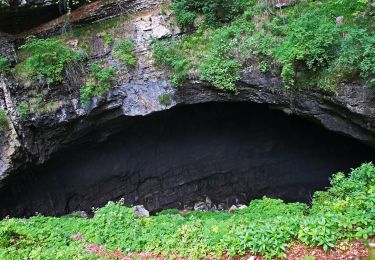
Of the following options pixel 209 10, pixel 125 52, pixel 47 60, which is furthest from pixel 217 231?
pixel 47 60

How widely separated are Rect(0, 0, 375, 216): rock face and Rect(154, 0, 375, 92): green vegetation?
499 millimetres

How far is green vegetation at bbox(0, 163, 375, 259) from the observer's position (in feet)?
18.1

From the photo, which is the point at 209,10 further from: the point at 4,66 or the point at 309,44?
the point at 4,66

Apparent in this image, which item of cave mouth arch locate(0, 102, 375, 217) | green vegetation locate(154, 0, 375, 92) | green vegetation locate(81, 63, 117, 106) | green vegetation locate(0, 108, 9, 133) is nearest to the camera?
green vegetation locate(154, 0, 375, 92)

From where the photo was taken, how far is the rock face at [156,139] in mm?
10906

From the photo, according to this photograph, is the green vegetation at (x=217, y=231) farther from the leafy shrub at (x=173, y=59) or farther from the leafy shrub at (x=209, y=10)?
the leafy shrub at (x=209, y=10)

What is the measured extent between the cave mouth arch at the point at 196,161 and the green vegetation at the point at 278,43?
327 cm

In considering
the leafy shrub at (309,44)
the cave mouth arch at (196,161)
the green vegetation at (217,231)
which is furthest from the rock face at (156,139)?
the green vegetation at (217,231)

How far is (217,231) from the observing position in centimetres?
639

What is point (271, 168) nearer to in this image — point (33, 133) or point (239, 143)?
point (239, 143)

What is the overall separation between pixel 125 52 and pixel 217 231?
7262mm

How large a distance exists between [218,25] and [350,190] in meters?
6.60

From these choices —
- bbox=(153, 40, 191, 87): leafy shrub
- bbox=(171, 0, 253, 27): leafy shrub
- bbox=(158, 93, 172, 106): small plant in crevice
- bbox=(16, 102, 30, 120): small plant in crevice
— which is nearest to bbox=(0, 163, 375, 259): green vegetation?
bbox=(16, 102, 30, 120): small plant in crevice

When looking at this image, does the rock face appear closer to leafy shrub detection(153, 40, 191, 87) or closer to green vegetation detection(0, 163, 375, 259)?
leafy shrub detection(153, 40, 191, 87)
